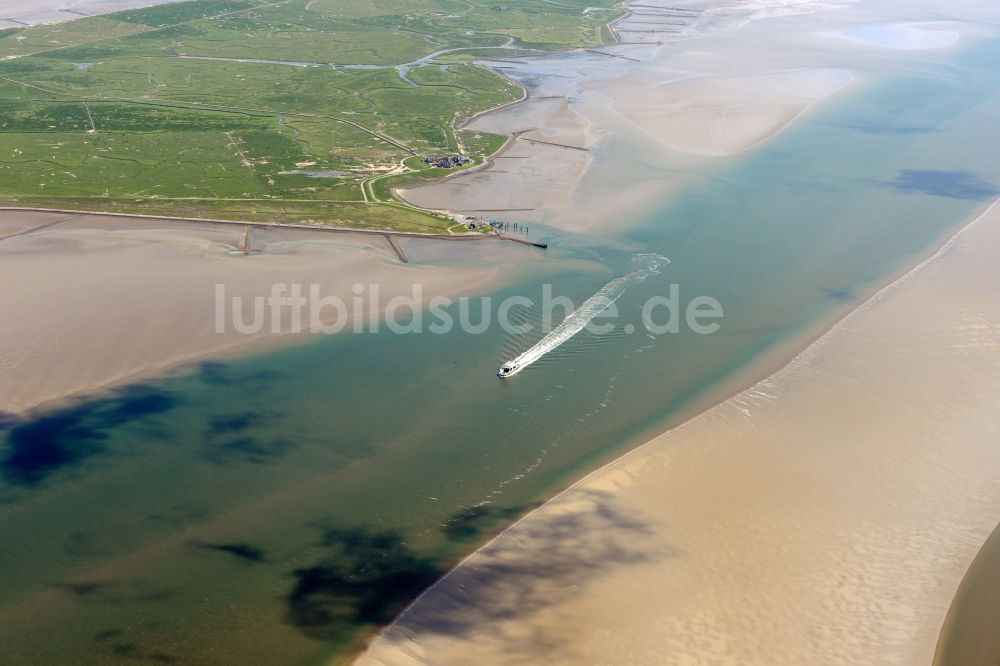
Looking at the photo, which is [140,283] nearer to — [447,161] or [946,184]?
[447,161]

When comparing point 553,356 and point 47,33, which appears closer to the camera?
point 553,356

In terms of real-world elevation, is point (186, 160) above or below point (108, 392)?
above

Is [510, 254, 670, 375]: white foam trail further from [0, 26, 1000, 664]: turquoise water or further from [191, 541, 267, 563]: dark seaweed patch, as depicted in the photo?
[191, 541, 267, 563]: dark seaweed patch

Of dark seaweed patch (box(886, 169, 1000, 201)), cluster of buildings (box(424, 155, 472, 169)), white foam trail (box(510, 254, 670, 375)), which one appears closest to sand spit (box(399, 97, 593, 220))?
cluster of buildings (box(424, 155, 472, 169))

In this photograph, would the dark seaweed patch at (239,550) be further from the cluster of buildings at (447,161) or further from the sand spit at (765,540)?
the cluster of buildings at (447,161)

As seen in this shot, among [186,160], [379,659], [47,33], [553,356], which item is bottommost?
[379,659]

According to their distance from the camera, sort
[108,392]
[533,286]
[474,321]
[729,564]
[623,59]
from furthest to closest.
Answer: [623,59] → [533,286] → [474,321] → [108,392] → [729,564]

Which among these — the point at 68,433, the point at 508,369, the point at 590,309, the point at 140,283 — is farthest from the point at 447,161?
the point at 68,433

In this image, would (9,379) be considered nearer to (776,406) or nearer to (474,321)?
(474,321)

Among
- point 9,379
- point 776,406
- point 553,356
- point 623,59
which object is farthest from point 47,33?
point 776,406
